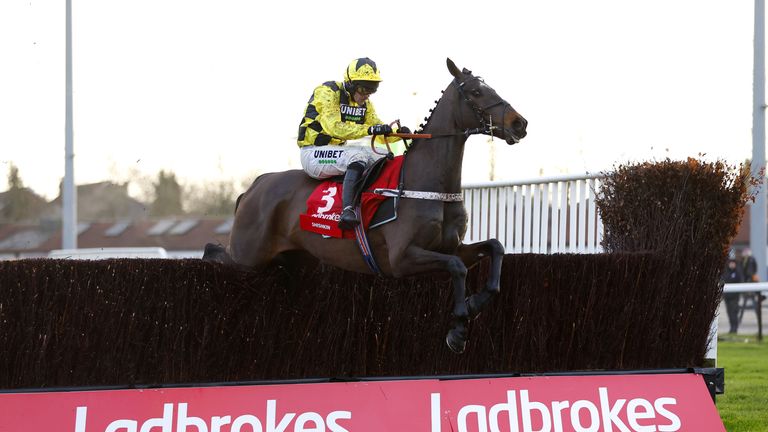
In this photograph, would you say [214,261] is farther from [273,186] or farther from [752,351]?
[752,351]

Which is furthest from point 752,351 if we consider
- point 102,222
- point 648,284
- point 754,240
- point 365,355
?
point 102,222

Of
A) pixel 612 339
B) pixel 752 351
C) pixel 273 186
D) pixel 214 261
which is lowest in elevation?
pixel 752 351

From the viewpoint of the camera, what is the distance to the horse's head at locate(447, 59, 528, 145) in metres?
6.86

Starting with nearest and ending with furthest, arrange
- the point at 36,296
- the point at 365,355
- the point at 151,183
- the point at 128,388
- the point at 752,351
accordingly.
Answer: the point at 128,388
the point at 36,296
the point at 365,355
the point at 752,351
the point at 151,183

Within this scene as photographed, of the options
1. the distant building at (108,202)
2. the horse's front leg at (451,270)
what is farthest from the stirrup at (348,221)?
the distant building at (108,202)

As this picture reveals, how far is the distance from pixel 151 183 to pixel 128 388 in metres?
22.2

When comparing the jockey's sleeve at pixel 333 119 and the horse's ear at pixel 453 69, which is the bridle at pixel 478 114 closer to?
the horse's ear at pixel 453 69

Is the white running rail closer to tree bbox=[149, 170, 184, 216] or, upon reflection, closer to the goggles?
the goggles

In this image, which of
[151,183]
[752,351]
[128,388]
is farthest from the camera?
[151,183]

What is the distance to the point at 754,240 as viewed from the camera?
1462cm

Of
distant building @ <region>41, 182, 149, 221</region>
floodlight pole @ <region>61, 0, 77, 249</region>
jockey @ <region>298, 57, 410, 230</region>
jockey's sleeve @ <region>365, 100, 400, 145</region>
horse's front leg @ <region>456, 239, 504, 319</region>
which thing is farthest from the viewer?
distant building @ <region>41, 182, 149, 221</region>

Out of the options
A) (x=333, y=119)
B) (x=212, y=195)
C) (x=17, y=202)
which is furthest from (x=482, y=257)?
(x=212, y=195)

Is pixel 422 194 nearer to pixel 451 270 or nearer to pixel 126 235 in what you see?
pixel 451 270

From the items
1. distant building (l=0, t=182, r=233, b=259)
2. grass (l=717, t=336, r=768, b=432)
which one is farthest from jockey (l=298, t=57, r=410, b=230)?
distant building (l=0, t=182, r=233, b=259)
